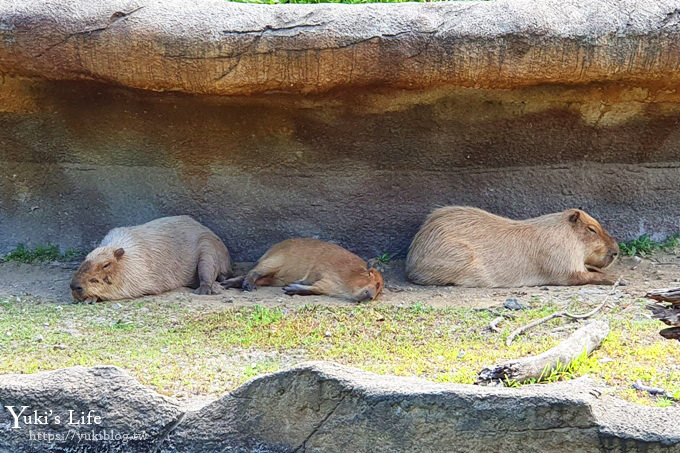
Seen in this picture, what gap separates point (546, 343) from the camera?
185 inches

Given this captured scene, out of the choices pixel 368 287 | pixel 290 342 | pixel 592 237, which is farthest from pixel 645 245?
pixel 290 342

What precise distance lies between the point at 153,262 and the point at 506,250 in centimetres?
276

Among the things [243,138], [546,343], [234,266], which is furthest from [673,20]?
[234,266]

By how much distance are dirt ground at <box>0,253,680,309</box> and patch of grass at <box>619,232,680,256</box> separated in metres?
0.13

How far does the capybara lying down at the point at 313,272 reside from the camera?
6.10 metres

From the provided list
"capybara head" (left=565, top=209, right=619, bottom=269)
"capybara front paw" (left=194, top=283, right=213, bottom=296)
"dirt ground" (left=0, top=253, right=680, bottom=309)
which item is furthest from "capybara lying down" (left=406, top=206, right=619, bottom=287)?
"capybara front paw" (left=194, top=283, right=213, bottom=296)

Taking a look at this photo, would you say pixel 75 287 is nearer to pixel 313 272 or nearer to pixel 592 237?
pixel 313 272

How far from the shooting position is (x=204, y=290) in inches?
250

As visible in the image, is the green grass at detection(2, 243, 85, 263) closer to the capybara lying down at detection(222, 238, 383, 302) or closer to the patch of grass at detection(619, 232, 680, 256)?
the capybara lying down at detection(222, 238, 383, 302)

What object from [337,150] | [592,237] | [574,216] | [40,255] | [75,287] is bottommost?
[40,255]

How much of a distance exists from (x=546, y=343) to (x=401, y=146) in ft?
9.07

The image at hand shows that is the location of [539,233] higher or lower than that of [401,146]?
lower

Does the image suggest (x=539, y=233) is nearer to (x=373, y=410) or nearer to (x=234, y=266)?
(x=234, y=266)

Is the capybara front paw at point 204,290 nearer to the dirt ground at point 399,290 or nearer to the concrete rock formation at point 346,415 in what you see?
the dirt ground at point 399,290
